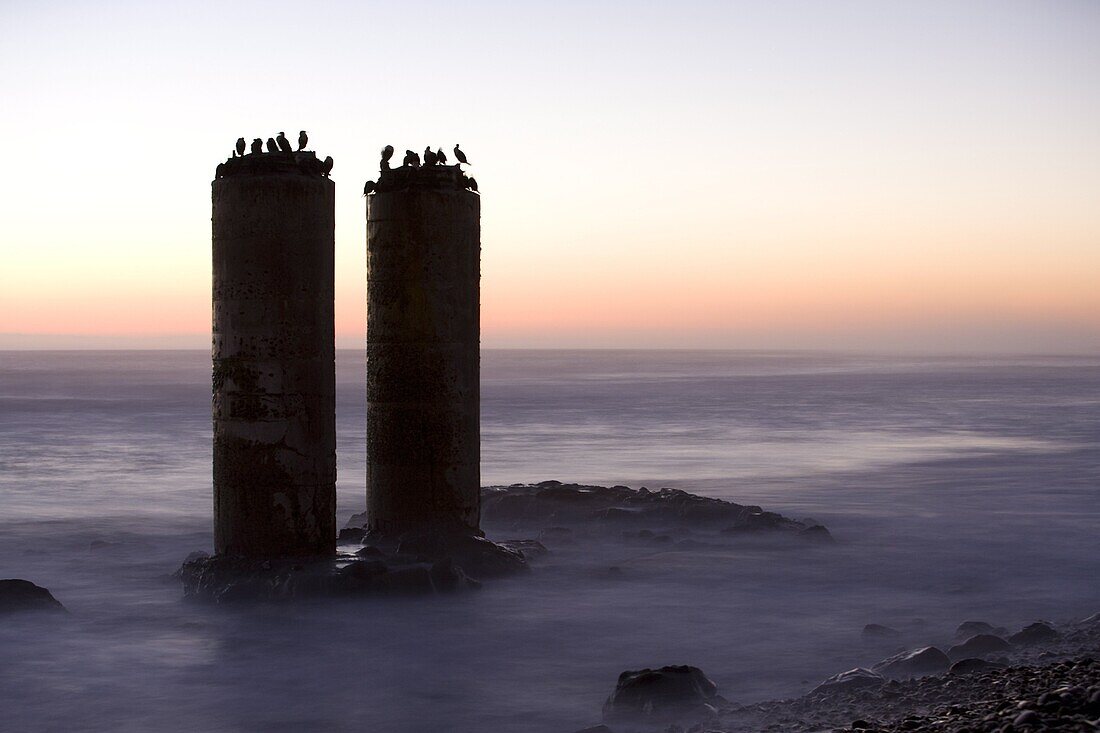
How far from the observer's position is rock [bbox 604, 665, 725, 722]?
10.9m

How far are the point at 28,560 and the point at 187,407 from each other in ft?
155

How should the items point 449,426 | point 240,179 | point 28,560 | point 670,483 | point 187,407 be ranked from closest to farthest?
point 240,179 < point 449,426 < point 28,560 < point 670,483 < point 187,407

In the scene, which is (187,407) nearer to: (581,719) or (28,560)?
(28,560)

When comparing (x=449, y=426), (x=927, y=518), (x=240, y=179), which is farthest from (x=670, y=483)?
(x=240, y=179)

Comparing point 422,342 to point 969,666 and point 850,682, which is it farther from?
point 969,666

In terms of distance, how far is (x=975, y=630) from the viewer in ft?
45.1

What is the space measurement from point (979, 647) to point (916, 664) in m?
1.09

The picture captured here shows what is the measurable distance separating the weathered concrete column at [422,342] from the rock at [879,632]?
20.7ft

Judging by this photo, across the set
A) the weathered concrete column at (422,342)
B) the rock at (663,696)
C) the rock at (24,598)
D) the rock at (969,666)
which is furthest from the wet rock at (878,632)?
the rock at (24,598)

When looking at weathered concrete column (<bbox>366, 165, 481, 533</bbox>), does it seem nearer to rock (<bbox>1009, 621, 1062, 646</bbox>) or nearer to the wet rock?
the wet rock

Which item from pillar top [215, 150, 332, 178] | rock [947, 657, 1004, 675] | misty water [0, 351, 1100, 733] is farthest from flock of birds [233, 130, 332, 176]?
rock [947, 657, 1004, 675]

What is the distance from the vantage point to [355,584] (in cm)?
1547

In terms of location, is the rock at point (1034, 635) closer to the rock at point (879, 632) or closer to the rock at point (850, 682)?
the rock at point (879, 632)

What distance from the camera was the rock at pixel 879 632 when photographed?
13.8 metres
